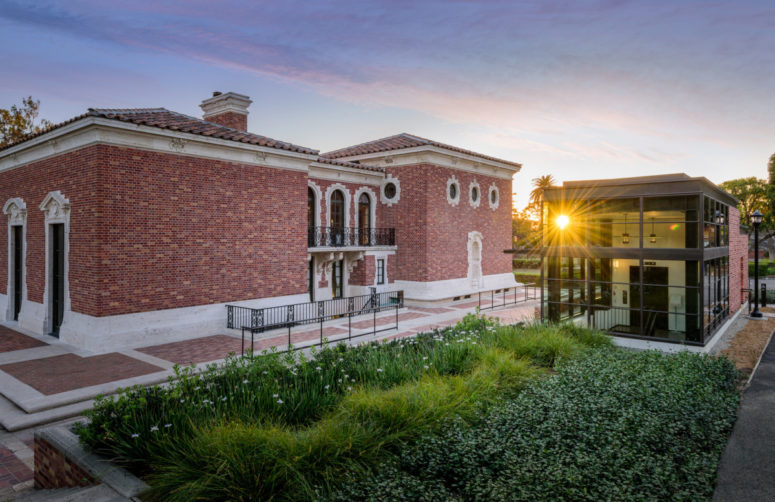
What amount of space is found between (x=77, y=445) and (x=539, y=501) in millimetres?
5547

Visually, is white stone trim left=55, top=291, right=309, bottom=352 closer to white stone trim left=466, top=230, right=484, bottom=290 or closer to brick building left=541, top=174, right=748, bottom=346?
brick building left=541, top=174, right=748, bottom=346

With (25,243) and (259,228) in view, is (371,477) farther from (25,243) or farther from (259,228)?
(25,243)

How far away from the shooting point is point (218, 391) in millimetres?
6895

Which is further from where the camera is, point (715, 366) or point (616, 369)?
point (715, 366)

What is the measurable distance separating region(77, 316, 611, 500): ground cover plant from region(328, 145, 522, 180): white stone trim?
14544 mm

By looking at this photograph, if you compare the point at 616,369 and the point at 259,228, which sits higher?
the point at 259,228

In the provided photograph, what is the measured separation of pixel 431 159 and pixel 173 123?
12.0 m

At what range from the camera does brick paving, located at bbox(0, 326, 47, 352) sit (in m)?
13.1

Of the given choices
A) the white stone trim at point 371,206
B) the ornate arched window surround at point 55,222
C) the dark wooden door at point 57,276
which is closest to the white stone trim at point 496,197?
the white stone trim at point 371,206

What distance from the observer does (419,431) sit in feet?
19.1

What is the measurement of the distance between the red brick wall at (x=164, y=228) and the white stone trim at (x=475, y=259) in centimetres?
1071

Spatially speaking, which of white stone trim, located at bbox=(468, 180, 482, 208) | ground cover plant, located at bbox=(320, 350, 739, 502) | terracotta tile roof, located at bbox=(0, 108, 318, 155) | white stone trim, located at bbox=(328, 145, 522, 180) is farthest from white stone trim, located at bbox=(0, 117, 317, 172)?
ground cover plant, located at bbox=(320, 350, 739, 502)

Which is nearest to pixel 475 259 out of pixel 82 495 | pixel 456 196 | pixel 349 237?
pixel 456 196

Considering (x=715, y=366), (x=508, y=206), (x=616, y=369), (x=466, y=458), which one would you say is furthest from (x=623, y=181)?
(x=508, y=206)
